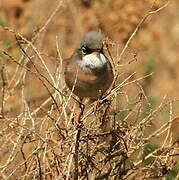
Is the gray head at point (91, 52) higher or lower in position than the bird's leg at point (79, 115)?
higher

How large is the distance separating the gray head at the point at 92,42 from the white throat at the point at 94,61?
3.2 inches

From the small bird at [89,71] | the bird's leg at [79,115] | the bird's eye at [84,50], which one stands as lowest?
the bird's leg at [79,115]

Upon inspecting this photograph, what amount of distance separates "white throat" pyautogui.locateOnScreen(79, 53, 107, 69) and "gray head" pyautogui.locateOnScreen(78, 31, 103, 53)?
0.26 feet

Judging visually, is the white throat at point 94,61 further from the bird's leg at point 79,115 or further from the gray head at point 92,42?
the bird's leg at point 79,115

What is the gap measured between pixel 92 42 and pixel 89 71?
12.3 inches

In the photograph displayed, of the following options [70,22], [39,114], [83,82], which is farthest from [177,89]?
[83,82]

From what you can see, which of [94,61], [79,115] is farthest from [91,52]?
Result: [79,115]

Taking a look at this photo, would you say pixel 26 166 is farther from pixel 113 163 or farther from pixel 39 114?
pixel 39 114

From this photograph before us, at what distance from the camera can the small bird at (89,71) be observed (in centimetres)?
462

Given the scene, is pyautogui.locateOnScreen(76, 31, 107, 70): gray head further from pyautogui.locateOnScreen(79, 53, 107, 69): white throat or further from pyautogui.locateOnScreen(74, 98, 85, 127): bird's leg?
pyautogui.locateOnScreen(74, 98, 85, 127): bird's leg

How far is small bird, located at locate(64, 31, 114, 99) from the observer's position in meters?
4.62

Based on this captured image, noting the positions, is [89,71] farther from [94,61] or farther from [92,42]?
[92,42]

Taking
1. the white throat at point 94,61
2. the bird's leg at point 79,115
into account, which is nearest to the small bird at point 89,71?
the white throat at point 94,61

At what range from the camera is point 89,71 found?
479cm
